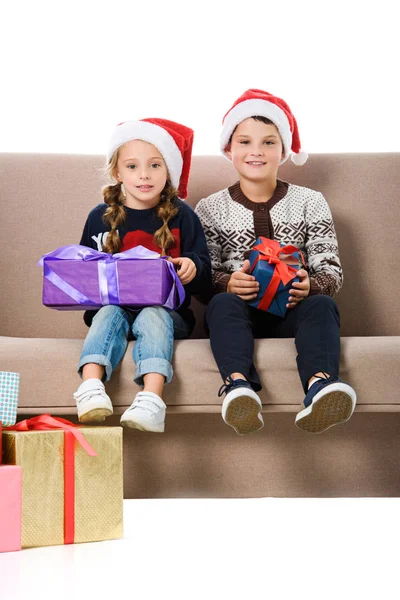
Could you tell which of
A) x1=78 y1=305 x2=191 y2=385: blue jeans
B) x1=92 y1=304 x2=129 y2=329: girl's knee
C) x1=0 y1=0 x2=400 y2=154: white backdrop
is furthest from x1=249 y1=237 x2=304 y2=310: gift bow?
x1=0 y1=0 x2=400 y2=154: white backdrop

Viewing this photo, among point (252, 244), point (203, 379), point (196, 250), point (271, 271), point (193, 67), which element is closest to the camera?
point (203, 379)

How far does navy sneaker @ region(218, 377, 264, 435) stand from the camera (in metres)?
1.68

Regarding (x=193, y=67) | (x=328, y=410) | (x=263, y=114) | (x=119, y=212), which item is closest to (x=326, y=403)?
(x=328, y=410)

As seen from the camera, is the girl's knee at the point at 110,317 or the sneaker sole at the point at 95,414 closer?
the sneaker sole at the point at 95,414

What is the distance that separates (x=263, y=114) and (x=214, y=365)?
2.79 ft

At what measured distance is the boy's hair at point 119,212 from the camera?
2.13 metres

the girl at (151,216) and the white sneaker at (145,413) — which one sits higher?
the girl at (151,216)

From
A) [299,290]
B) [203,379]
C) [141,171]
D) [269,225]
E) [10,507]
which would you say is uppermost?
[141,171]

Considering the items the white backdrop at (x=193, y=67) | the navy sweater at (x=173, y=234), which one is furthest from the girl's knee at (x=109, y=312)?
the white backdrop at (x=193, y=67)

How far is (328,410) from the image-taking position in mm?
1687

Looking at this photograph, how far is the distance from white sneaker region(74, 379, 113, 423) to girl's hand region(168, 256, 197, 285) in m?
0.40

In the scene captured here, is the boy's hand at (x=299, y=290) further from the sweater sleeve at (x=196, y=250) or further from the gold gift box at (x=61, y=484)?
the gold gift box at (x=61, y=484)

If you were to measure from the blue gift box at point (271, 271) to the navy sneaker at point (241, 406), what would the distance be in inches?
12.4

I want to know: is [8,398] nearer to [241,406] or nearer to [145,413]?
[145,413]
